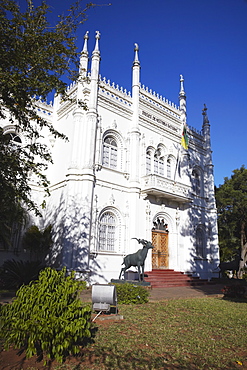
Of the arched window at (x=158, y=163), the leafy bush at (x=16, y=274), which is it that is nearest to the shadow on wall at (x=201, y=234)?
the arched window at (x=158, y=163)

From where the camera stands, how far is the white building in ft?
47.9

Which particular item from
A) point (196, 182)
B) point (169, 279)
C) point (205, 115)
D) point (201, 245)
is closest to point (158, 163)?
point (196, 182)

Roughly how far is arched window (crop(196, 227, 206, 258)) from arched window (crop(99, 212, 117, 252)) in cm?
832

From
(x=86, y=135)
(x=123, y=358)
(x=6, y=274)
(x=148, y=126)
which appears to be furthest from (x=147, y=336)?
(x=148, y=126)

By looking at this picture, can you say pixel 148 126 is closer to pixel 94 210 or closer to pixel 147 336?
pixel 94 210

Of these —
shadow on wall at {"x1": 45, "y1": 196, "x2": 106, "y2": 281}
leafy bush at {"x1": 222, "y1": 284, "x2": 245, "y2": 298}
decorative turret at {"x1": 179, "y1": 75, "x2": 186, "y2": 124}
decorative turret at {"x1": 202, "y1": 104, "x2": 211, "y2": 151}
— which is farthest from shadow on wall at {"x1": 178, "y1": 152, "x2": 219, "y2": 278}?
shadow on wall at {"x1": 45, "y1": 196, "x2": 106, "y2": 281}

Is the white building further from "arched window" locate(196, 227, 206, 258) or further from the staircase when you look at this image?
the staircase

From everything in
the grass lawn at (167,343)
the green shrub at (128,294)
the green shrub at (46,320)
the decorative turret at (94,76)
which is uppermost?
the decorative turret at (94,76)

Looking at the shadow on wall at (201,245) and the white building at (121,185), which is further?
the shadow on wall at (201,245)

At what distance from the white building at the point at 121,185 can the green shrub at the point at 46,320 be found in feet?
31.6

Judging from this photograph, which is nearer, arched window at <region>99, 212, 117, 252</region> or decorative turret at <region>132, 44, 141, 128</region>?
arched window at <region>99, 212, 117, 252</region>

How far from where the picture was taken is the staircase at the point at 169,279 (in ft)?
50.1

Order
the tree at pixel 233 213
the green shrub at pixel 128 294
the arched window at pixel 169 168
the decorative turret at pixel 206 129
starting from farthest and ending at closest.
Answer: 1. the decorative turret at pixel 206 129
2. the tree at pixel 233 213
3. the arched window at pixel 169 168
4. the green shrub at pixel 128 294

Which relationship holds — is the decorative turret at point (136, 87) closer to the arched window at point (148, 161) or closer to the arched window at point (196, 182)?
the arched window at point (148, 161)
